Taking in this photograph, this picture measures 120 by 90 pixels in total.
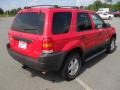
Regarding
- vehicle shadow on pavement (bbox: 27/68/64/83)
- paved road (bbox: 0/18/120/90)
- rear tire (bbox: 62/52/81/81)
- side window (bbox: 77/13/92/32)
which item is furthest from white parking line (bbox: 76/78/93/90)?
side window (bbox: 77/13/92/32)

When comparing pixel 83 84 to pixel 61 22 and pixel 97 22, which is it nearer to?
pixel 61 22

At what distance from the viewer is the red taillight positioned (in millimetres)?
4688

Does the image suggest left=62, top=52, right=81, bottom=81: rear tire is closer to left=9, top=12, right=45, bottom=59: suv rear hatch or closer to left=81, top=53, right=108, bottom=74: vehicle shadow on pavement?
left=81, top=53, right=108, bottom=74: vehicle shadow on pavement

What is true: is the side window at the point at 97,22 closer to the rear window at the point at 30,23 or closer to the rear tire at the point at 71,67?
the rear tire at the point at 71,67

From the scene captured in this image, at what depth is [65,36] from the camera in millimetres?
5070

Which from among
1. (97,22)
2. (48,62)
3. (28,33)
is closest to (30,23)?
(28,33)

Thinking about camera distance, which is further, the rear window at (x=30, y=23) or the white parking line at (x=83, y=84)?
the white parking line at (x=83, y=84)

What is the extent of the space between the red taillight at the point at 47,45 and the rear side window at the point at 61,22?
27 centimetres

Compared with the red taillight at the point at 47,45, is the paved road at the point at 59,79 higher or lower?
lower

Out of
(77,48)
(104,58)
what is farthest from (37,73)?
(104,58)

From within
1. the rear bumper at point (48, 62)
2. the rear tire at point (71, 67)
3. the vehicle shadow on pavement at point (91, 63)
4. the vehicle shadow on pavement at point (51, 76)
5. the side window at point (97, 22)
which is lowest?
the vehicle shadow on pavement at point (91, 63)

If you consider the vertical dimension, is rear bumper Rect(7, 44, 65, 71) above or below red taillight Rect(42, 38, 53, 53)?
below

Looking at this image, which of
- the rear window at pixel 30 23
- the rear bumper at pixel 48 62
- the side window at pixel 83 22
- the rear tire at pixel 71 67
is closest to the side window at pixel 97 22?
the side window at pixel 83 22

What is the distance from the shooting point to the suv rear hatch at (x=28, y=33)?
4.84 m
